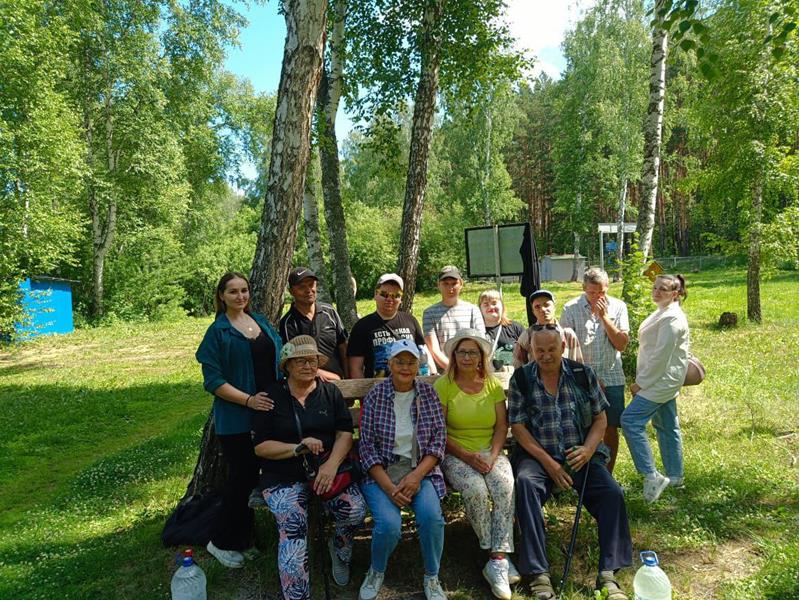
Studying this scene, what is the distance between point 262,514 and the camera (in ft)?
14.1

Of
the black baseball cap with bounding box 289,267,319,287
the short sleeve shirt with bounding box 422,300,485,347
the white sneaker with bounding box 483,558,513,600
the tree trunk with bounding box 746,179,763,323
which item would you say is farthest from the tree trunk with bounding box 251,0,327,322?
the tree trunk with bounding box 746,179,763,323

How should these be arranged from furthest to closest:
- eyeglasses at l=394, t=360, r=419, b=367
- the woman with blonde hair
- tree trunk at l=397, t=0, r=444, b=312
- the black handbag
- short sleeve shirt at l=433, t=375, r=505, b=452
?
tree trunk at l=397, t=0, r=444, b=312
the woman with blonde hair
the black handbag
short sleeve shirt at l=433, t=375, r=505, b=452
eyeglasses at l=394, t=360, r=419, b=367

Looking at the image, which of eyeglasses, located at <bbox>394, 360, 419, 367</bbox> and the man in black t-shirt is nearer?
eyeglasses, located at <bbox>394, 360, 419, 367</bbox>

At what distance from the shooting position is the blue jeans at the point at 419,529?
3191mm

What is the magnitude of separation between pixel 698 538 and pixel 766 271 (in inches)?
442

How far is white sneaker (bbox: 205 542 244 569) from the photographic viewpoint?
362 cm

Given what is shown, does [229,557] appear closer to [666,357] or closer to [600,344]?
[600,344]

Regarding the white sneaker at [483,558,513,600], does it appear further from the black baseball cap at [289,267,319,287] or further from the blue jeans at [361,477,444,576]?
the black baseball cap at [289,267,319,287]

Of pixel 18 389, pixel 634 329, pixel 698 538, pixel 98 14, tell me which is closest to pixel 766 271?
pixel 634 329

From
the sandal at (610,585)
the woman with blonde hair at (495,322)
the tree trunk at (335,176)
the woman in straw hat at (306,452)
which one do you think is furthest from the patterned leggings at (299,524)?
the tree trunk at (335,176)

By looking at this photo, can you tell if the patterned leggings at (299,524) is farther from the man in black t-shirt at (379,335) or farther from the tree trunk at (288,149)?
the tree trunk at (288,149)

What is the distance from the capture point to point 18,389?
35.4 feet

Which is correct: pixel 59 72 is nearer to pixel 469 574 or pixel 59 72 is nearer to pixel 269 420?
pixel 269 420

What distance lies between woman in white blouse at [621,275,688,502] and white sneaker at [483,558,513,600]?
1602mm
